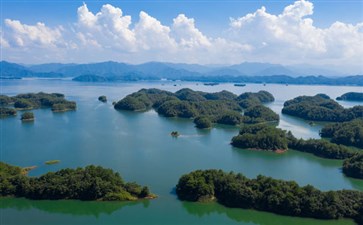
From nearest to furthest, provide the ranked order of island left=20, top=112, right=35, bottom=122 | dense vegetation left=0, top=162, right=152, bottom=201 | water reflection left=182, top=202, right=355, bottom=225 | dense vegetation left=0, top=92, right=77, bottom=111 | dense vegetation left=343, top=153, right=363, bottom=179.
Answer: water reflection left=182, top=202, right=355, bottom=225, dense vegetation left=0, top=162, right=152, bottom=201, dense vegetation left=343, top=153, right=363, bottom=179, island left=20, top=112, right=35, bottom=122, dense vegetation left=0, top=92, right=77, bottom=111

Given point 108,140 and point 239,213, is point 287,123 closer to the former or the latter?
point 108,140

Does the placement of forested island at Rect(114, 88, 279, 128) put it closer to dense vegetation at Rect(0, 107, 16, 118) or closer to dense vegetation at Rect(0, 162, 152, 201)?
dense vegetation at Rect(0, 107, 16, 118)

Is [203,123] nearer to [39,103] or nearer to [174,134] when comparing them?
[174,134]

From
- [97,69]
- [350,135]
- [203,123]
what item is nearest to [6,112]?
[203,123]

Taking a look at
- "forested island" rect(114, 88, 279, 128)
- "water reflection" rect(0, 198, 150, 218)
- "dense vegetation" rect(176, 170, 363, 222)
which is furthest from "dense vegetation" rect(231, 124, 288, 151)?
"water reflection" rect(0, 198, 150, 218)

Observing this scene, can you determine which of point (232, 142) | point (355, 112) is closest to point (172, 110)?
point (232, 142)
